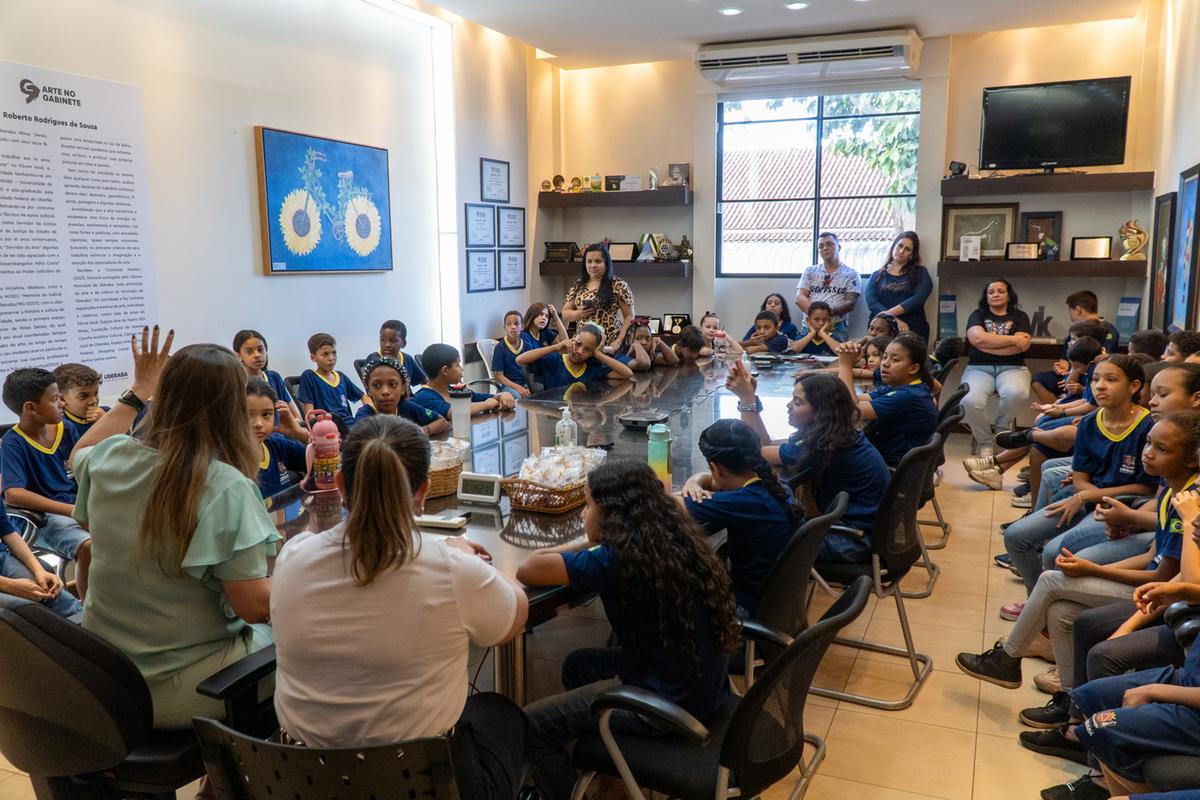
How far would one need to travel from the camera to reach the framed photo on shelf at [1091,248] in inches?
273

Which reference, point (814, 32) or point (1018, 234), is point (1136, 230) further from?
point (814, 32)

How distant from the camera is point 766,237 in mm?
8219

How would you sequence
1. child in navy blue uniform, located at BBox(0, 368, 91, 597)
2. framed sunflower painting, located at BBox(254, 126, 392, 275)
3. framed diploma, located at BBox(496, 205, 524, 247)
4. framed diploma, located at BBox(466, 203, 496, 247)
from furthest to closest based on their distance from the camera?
framed diploma, located at BBox(496, 205, 524, 247) → framed diploma, located at BBox(466, 203, 496, 247) → framed sunflower painting, located at BBox(254, 126, 392, 275) → child in navy blue uniform, located at BBox(0, 368, 91, 597)

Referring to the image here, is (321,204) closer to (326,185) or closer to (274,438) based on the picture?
(326,185)

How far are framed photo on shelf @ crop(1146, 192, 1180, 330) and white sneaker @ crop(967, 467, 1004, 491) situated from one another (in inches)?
56.2

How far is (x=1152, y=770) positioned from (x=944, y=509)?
3539 millimetres

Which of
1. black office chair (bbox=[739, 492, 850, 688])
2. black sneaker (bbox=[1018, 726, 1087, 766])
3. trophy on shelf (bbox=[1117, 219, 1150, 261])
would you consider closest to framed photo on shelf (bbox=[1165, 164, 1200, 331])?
trophy on shelf (bbox=[1117, 219, 1150, 261])

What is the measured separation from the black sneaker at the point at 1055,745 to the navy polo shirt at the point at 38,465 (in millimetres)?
3538

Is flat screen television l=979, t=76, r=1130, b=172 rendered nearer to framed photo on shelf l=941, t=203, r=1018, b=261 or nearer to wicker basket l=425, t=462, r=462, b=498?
framed photo on shelf l=941, t=203, r=1018, b=261

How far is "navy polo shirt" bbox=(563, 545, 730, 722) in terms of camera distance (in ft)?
6.23

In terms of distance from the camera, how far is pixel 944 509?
17.5ft

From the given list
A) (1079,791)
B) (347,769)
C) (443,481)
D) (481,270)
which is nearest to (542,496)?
(443,481)

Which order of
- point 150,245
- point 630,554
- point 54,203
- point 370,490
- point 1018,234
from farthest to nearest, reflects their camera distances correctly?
point 1018,234, point 150,245, point 54,203, point 630,554, point 370,490

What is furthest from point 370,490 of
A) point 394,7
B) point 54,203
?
point 394,7
